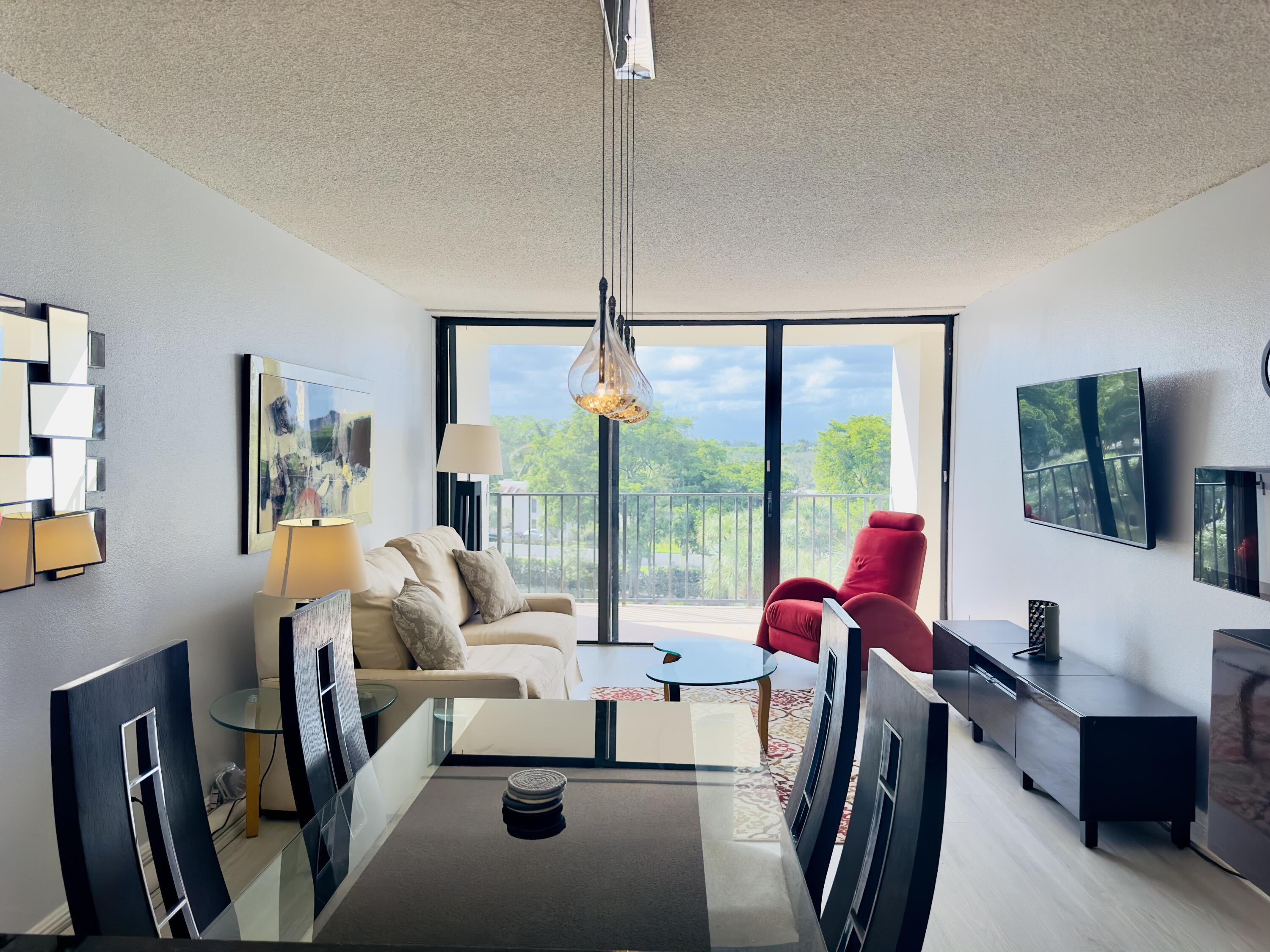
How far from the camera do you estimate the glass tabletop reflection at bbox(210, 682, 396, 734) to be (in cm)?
261

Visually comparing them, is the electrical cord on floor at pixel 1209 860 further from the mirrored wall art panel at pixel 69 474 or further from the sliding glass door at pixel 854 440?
the mirrored wall art panel at pixel 69 474

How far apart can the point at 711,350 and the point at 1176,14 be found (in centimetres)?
473

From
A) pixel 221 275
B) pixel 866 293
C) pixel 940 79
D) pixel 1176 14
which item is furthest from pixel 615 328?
pixel 866 293

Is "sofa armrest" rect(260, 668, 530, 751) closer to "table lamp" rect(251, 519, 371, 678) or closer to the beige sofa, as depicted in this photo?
the beige sofa

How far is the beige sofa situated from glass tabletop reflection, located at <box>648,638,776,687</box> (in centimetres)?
54

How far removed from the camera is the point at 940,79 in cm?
209

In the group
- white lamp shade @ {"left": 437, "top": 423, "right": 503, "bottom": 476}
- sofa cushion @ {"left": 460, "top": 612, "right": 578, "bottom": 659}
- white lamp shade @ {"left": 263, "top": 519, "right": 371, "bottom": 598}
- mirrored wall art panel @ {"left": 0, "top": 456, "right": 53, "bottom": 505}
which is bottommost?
sofa cushion @ {"left": 460, "top": 612, "right": 578, "bottom": 659}

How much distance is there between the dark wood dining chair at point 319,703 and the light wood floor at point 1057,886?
88 cm

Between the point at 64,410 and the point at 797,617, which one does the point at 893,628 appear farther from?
the point at 64,410

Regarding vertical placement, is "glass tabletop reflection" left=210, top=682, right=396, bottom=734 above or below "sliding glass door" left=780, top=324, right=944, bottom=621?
below

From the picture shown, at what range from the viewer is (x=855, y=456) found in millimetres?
6645

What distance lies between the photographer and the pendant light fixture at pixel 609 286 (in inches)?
70.6

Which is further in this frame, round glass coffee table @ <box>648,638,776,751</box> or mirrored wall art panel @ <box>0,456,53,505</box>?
round glass coffee table @ <box>648,638,776,751</box>

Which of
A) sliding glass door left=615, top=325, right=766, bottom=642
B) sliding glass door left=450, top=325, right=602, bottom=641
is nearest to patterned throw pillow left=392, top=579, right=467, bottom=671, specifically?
sliding glass door left=615, top=325, right=766, bottom=642
